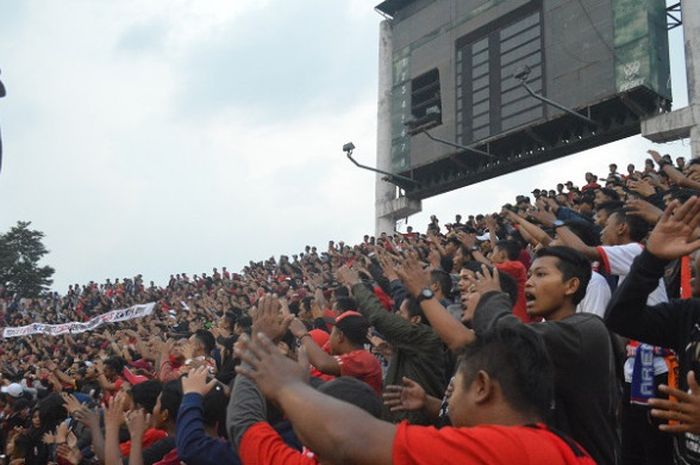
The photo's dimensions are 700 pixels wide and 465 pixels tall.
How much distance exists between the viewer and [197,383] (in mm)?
3006

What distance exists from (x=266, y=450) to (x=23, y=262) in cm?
4841

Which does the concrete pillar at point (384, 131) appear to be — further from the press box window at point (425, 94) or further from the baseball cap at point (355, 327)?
the baseball cap at point (355, 327)

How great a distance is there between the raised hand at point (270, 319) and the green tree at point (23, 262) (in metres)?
45.7

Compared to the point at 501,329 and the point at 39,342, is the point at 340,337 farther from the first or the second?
the point at 39,342

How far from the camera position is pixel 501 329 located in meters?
1.98

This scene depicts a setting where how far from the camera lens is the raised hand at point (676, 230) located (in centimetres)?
263

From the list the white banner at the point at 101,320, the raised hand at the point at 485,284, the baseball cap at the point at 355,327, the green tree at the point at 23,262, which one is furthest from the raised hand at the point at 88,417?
the green tree at the point at 23,262

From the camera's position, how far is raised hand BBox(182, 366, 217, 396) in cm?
299

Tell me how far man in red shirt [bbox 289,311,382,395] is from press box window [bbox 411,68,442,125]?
18291 mm

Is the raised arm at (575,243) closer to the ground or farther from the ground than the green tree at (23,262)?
closer to the ground

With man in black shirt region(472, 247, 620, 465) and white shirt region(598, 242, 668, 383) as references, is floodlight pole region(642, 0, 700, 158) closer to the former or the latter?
white shirt region(598, 242, 668, 383)

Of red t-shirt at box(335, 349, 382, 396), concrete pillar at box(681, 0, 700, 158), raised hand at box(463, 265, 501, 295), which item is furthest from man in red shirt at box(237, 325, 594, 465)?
concrete pillar at box(681, 0, 700, 158)

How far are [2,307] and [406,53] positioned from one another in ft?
62.0

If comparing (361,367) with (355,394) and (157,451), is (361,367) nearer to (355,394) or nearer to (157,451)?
(157,451)
